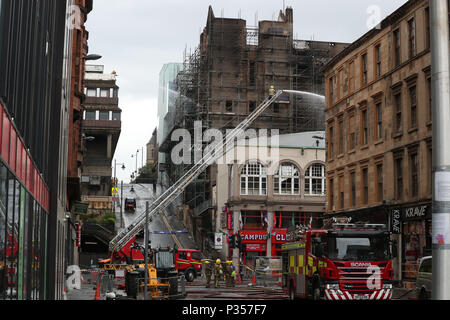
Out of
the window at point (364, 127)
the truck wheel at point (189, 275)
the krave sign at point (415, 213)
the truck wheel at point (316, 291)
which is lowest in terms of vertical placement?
the truck wheel at point (189, 275)

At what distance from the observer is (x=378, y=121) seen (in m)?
41.7

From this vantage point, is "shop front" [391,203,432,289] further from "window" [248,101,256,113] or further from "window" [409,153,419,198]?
"window" [248,101,256,113]

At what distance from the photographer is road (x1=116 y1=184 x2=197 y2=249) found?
3183 inches

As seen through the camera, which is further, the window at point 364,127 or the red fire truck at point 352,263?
the window at point 364,127

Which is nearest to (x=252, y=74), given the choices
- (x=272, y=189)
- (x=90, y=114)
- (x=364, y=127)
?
(x=272, y=189)

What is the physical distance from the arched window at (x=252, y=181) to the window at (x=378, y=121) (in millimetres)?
34730

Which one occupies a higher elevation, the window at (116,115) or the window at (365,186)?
the window at (116,115)

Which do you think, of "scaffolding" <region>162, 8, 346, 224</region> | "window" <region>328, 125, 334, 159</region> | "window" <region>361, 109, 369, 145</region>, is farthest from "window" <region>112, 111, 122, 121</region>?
"window" <region>361, 109, 369, 145</region>

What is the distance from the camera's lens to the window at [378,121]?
4122 cm

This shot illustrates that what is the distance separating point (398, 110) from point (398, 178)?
3916 millimetres

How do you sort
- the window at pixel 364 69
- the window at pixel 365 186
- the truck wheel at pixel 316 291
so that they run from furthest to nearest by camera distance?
the window at pixel 364 69, the window at pixel 365 186, the truck wheel at pixel 316 291

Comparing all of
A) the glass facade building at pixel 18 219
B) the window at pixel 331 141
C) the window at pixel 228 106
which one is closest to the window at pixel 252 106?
the window at pixel 228 106

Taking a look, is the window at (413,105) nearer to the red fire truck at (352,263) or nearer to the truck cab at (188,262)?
the red fire truck at (352,263)

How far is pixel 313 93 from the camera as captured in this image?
3622 inches
